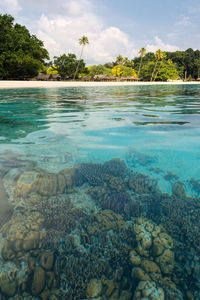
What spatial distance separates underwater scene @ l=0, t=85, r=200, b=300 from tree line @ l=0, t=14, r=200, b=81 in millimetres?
33911

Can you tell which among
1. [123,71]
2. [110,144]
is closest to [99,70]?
[123,71]

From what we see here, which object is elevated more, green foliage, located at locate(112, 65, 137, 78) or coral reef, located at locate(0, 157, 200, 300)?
green foliage, located at locate(112, 65, 137, 78)

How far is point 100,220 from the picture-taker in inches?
77.1

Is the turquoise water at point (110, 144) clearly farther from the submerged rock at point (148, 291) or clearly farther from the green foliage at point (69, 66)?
the green foliage at point (69, 66)

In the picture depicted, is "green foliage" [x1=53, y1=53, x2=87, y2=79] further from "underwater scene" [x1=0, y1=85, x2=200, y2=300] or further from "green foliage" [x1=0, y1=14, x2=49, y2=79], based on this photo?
"underwater scene" [x1=0, y1=85, x2=200, y2=300]

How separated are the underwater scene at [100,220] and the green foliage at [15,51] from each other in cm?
3387

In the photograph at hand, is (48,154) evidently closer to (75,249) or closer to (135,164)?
(135,164)

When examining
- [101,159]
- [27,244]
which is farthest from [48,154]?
[27,244]

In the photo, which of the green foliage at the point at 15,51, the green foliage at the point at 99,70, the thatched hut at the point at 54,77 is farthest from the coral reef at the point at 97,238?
the green foliage at the point at 99,70

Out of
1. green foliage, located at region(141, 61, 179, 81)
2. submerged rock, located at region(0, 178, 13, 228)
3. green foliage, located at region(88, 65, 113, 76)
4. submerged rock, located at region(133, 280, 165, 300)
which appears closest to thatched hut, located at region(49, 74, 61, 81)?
green foliage, located at region(88, 65, 113, 76)

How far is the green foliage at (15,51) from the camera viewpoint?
3100 centimetres

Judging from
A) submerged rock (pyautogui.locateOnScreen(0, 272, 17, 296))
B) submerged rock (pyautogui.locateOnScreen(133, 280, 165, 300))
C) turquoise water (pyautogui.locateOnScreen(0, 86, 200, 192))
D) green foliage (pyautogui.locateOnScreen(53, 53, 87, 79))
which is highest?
green foliage (pyautogui.locateOnScreen(53, 53, 87, 79))

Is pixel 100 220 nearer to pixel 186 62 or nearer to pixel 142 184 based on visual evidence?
pixel 142 184

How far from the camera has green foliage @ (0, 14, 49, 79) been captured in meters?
31.0
